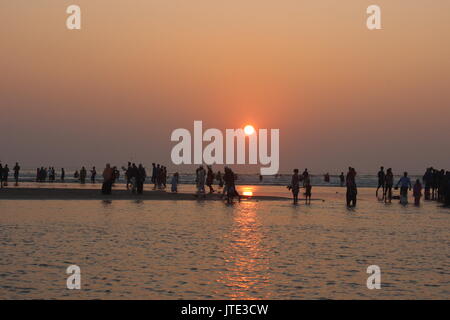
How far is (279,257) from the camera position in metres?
14.6

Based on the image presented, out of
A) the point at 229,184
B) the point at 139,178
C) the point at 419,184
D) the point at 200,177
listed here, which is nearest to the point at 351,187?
the point at 419,184

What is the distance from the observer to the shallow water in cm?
1075

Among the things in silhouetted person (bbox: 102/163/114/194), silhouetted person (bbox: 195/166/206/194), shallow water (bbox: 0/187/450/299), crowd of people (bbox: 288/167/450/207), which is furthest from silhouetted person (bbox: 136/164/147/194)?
shallow water (bbox: 0/187/450/299)

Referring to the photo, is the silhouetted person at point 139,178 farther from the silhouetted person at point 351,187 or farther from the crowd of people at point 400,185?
the silhouetted person at point 351,187

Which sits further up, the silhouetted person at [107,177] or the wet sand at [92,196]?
the silhouetted person at [107,177]

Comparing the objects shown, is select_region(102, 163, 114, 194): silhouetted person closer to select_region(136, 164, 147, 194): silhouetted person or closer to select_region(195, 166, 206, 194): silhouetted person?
select_region(136, 164, 147, 194): silhouetted person

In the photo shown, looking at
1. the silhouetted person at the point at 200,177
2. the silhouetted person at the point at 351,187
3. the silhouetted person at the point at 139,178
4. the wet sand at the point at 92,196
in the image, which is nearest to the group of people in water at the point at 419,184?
the silhouetted person at the point at 351,187

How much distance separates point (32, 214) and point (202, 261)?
14019 mm

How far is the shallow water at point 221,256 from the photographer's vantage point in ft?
35.3

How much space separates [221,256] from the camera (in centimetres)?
1456
